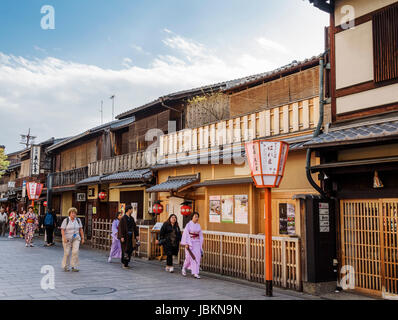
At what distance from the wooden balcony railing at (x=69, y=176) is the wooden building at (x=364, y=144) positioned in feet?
64.5

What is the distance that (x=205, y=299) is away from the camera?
8.53 metres

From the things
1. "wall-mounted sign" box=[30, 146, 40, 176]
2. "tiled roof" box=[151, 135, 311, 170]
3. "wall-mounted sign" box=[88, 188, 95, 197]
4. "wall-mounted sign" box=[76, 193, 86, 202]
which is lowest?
"wall-mounted sign" box=[76, 193, 86, 202]

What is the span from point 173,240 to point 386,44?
818 centimetres

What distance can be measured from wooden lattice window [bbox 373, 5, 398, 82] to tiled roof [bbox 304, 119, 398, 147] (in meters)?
1.13

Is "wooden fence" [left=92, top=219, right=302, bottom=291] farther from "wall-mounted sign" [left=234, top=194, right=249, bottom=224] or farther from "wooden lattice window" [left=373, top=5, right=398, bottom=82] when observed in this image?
"wooden lattice window" [left=373, top=5, right=398, bottom=82]

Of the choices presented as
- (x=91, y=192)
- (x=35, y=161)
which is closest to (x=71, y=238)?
(x=91, y=192)

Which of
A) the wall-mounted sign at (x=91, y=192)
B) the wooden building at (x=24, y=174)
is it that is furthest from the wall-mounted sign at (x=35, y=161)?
the wall-mounted sign at (x=91, y=192)

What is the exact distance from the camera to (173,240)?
498 inches

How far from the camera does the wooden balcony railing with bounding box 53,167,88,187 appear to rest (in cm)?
2672

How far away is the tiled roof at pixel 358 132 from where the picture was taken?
27.1 ft

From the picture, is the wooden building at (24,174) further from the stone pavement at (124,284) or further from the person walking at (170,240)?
the person walking at (170,240)

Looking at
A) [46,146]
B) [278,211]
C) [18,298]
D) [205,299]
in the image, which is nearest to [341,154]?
[278,211]

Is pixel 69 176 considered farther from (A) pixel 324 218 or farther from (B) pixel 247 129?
(A) pixel 324 218

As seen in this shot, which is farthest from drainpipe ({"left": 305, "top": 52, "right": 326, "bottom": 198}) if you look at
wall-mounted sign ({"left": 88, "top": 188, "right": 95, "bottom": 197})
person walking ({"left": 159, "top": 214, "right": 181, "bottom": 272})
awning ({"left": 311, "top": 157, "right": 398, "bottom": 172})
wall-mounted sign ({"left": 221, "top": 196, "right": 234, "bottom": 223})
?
wall-mounted sign ({"left": 88, "top": 188, "right": 95, "bottom": 197})
